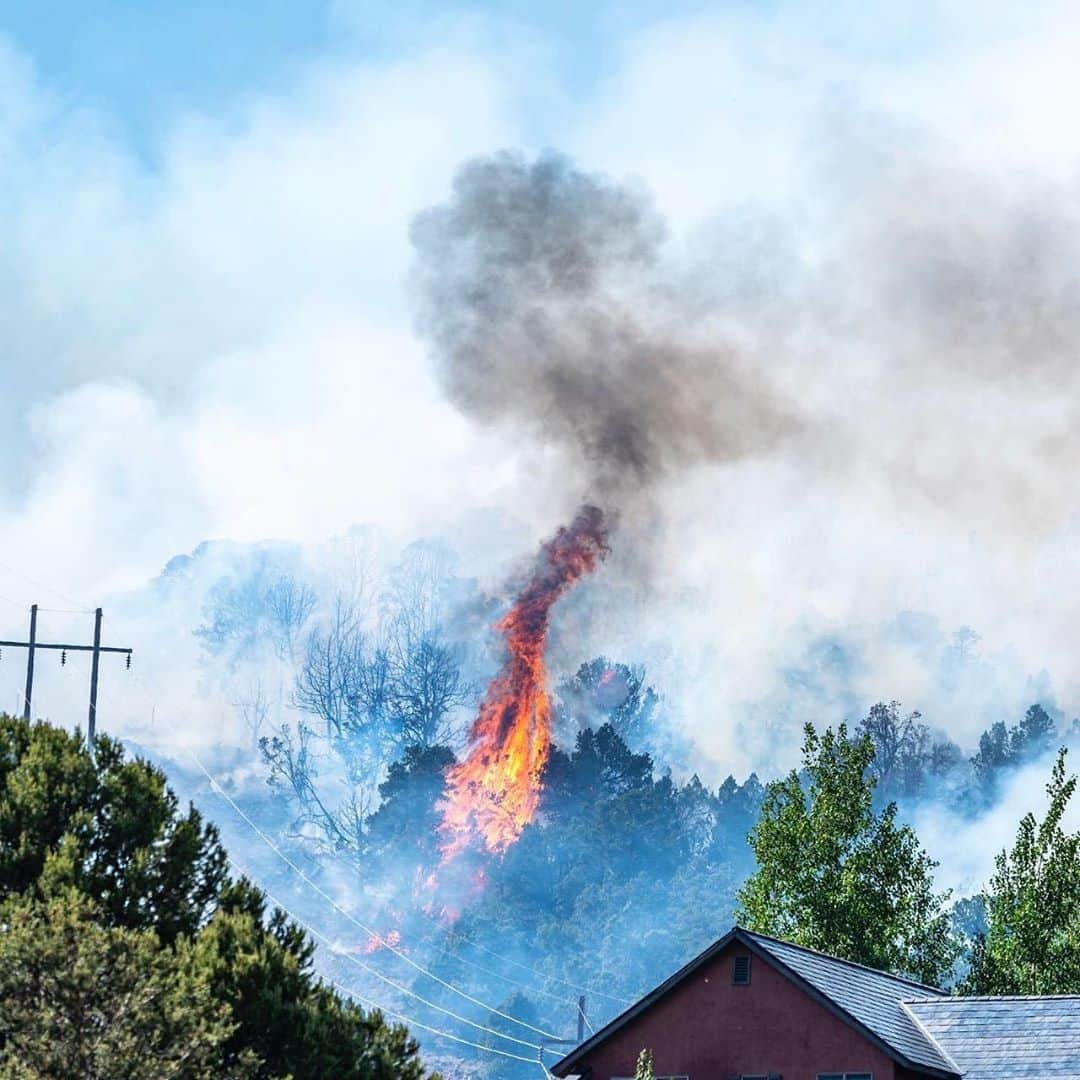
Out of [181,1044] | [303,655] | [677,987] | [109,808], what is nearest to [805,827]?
[677,987]

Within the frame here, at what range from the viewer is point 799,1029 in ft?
139

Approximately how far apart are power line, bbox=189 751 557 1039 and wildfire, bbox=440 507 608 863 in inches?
313

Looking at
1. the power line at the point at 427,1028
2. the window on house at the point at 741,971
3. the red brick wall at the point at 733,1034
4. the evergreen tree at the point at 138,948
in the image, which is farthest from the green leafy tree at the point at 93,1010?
the power line at the point at 427,1028

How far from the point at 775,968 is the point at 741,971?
2.84ft

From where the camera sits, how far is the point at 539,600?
145625 mm

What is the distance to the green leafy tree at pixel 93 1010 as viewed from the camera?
29672 millimetres

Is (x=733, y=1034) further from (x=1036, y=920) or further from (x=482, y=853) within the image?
(x=482, y=853)

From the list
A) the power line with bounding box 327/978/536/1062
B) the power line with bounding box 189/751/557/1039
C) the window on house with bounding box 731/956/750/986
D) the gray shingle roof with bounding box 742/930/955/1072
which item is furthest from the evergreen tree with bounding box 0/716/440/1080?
the power line with bounding box 189/751/557/1039

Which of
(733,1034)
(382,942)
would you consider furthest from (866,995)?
(382,942)

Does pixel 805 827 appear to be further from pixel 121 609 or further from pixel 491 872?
pixel 121 609

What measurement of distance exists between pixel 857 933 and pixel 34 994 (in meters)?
43.3

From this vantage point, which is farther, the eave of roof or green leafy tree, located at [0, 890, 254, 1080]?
the eave of roof

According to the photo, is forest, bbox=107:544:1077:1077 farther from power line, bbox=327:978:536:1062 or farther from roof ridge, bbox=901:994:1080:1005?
roof ridge, bbox=901:994:1080:1005

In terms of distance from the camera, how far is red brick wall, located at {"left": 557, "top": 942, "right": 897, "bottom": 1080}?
4197 cm
